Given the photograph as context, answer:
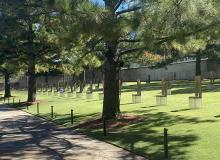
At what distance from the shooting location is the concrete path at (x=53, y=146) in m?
14.5

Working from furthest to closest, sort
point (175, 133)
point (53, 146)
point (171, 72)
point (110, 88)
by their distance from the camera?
1. point (171, 72)
2. point (110, 88)
3. point (175, 133)
4. point (53, 146)

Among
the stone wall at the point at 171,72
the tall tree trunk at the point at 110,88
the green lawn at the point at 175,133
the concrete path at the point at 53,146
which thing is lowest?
the concrete path at the point at 53,146

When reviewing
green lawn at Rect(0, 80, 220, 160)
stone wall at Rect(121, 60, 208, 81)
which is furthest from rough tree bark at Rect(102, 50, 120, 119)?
stone wall at Rect(121, 60, 208, 81)

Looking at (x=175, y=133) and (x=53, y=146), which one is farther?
(x=175, y=133)

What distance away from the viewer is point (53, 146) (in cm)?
1673

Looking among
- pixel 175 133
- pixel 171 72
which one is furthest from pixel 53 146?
pixel 171 72

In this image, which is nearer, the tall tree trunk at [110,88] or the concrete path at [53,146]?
the concrete path at [53,146]

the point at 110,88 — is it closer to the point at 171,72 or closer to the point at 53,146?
the point at 53,146

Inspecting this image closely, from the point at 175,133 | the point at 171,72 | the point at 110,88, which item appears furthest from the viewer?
the point at 171,72

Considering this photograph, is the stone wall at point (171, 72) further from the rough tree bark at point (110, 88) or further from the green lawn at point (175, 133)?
the rough tree bark at point (110, 88)

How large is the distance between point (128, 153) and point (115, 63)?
30.6ft

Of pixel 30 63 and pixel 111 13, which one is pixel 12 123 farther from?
pixel 30 63

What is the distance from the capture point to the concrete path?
572 inches

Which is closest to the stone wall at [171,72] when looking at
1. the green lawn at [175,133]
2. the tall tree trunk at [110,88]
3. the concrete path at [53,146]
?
the green lawn at [175,133]
